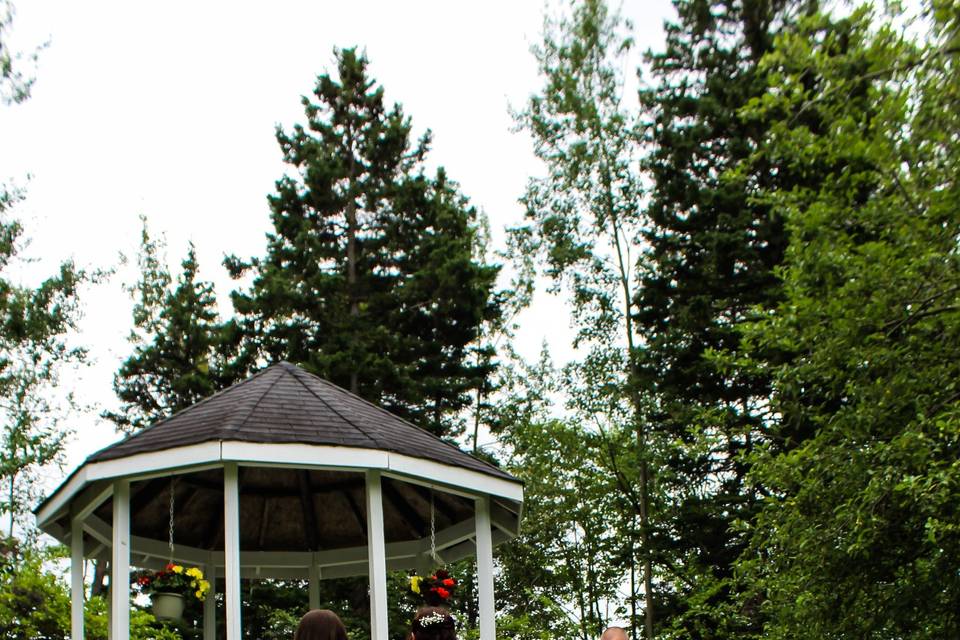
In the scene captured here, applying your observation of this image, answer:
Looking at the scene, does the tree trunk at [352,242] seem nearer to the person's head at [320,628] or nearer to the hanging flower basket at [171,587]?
the hanging flower basket at [171,587]

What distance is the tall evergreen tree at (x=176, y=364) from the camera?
23.5m

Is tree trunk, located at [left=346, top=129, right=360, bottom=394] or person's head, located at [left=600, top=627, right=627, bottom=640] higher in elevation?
tree trunk, located at [left=346, top=129, right=360, bottom=394]

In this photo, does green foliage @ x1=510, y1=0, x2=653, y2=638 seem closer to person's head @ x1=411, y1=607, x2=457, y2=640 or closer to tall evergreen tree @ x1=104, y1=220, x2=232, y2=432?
tall evergreen tree @ x1=104, y1=220, x2=232, y2=432

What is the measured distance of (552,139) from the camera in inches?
925

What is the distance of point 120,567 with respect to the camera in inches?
298

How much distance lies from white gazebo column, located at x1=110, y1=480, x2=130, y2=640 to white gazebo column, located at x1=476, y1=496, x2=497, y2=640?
2.51 meters

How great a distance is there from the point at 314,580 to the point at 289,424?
3.52 metres

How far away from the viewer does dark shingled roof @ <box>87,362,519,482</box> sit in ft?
24.9

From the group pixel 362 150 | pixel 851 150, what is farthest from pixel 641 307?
pixel 851 150

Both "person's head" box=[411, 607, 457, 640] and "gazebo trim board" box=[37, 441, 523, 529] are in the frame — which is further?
"gazebo trim board" box=[37, 441, 523, 529]

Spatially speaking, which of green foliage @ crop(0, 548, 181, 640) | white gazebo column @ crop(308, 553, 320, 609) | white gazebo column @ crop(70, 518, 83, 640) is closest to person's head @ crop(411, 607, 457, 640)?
white gazebo column @ crop(70, 518, 83, 640)

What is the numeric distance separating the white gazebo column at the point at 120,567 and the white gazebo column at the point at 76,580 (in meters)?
0.70

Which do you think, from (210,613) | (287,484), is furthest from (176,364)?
(210,613)

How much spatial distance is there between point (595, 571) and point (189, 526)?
1295 cm
